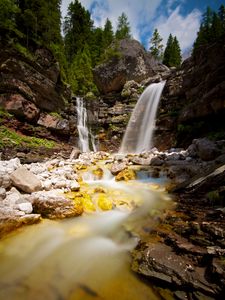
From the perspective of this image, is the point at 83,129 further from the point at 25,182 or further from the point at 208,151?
the point at 25,182

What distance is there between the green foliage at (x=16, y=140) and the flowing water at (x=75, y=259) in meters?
8.60

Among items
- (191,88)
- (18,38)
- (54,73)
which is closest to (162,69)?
(191,88)

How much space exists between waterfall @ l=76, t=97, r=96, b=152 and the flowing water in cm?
1324

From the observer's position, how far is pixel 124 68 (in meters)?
24.6

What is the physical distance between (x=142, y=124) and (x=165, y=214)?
15.2 m

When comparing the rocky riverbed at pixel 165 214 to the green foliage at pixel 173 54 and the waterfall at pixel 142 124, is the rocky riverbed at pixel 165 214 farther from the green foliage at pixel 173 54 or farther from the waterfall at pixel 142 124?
the green foliage at pixel 173 54

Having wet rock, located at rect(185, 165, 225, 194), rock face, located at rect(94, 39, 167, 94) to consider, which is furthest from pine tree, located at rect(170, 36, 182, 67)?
wet rock, located at rect(185, 165, 225, 194)

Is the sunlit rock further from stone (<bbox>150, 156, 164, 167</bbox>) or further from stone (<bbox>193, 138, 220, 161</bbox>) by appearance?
stone (<bbox>193, 138, 220, 161</bbox>)

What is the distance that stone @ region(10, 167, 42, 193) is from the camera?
601 centimetres

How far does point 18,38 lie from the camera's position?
1566 cm

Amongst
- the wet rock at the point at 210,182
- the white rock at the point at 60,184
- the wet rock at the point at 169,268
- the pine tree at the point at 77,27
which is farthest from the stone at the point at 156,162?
the pine tree at the point at 77,27

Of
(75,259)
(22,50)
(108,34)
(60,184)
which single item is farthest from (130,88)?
(75,259)

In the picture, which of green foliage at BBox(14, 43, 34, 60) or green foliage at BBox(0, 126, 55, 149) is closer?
green foliage at BBox(0, 126, 55, 149)

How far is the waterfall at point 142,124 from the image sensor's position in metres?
18.3
